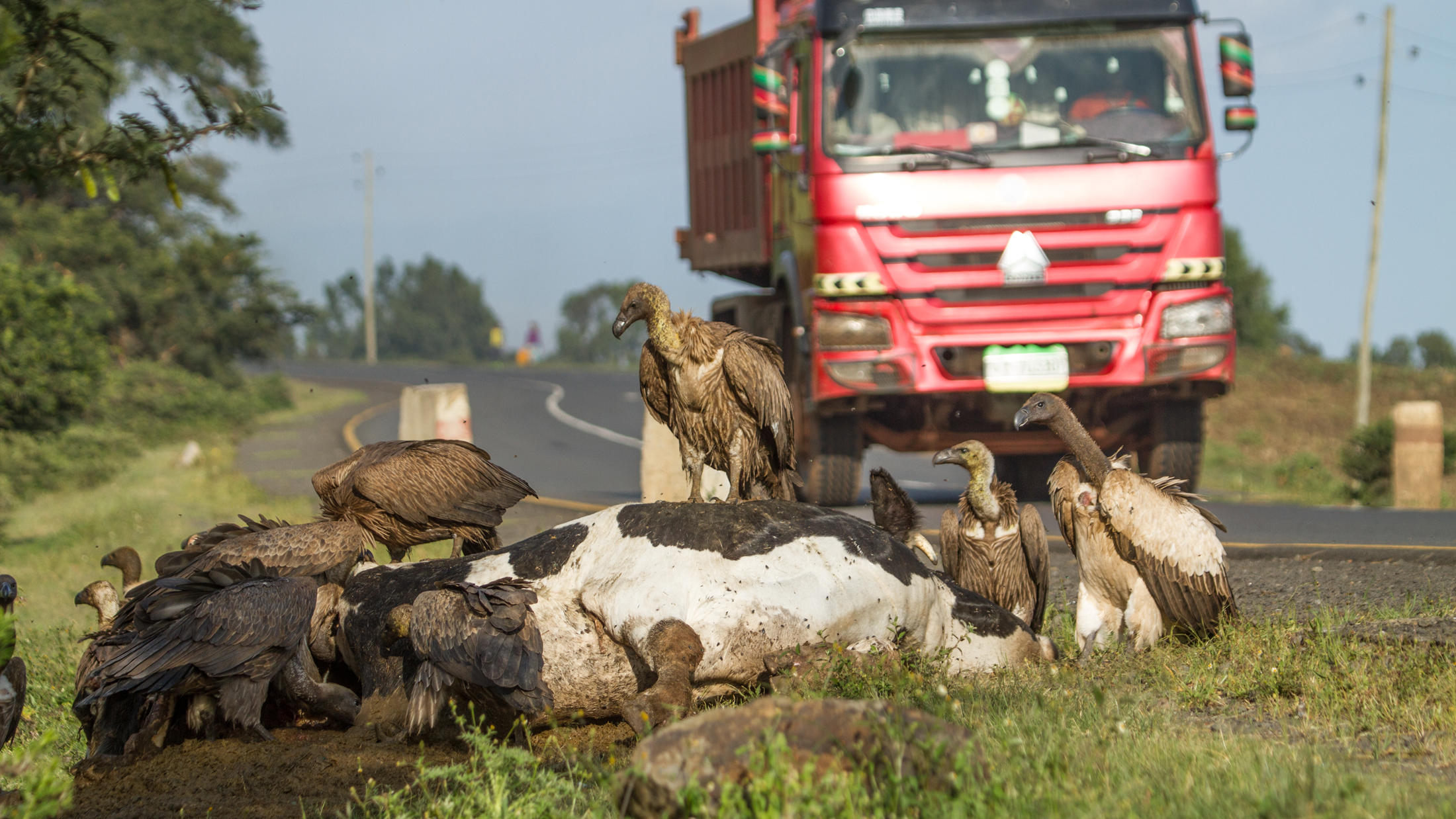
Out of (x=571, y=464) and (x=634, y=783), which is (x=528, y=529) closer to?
(x=634, y=783)

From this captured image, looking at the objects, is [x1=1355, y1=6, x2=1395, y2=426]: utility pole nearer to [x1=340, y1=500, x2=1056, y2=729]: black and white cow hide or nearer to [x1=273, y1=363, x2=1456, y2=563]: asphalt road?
[x1=273, y1=363, x2=1456, y2=563]: asphalt road

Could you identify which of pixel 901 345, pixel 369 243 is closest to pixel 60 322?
pixel 901 345

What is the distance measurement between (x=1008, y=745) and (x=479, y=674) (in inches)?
80.6

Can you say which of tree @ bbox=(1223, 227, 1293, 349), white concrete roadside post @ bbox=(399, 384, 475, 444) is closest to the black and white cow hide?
white concrete roadside post @ bbox=(399, 384, 475, 444)

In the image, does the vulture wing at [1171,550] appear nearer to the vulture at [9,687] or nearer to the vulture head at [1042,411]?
the vulture head at [1042,411]

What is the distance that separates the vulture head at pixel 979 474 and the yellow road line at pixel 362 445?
1997 millimetres

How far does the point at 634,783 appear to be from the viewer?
3381 mm

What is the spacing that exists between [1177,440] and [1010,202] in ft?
8.19

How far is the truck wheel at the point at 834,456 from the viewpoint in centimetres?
1064

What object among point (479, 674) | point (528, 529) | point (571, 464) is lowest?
point (571, 464)

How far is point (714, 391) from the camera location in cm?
609

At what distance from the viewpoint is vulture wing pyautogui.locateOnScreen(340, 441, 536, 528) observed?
20.6 ft

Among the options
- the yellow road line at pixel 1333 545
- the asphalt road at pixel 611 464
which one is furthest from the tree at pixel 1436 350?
the yellow road line at pixel 1333 545

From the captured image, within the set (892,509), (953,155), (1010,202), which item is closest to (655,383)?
(892,509)
